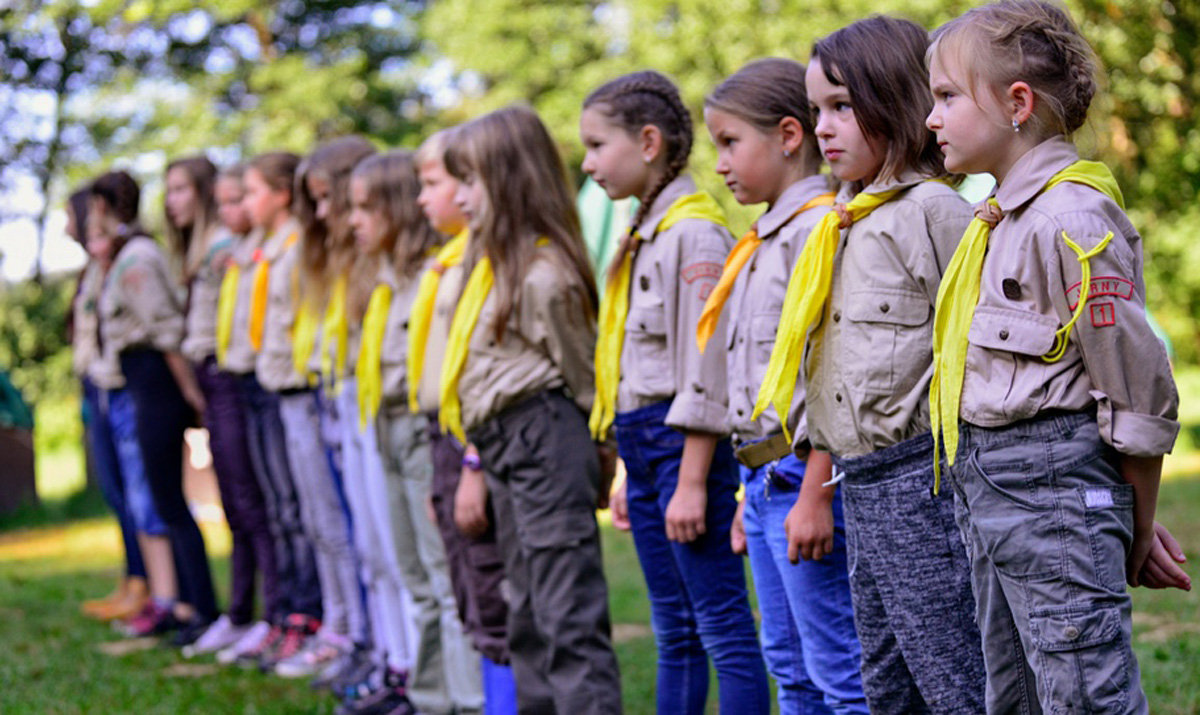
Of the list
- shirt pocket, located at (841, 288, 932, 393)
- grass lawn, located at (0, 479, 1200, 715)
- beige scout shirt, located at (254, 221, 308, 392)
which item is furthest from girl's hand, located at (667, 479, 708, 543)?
beige scout shirt, located at (254, 221, 308, 392)

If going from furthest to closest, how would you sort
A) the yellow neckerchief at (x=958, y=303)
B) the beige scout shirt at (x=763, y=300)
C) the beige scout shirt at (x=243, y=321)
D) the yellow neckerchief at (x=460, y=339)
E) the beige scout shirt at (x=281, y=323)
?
1. the beige scout shirt at (x=243, y=321)
2. the beige scout shirt at (x=281, y=323)
3. the yellow neckerchief at (x=460, y=339)
4. the beige scout shirt at (x=763, y=300)
5. the yellow neckerchief at (x=958, y=303)

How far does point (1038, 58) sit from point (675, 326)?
1.34 metres

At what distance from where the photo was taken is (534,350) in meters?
3.90

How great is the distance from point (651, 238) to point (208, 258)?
137 inches

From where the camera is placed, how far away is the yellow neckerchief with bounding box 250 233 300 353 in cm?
589

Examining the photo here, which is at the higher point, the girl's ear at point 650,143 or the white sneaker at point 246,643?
the girl's ear at point 650,143

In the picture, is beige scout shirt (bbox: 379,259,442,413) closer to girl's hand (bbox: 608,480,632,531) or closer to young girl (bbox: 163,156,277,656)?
girl's hand (bbox: 608,480,632,531)

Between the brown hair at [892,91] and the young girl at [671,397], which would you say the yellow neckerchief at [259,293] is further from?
the brown hair at [892,91]

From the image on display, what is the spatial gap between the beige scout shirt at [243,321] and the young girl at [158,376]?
2.27 feet

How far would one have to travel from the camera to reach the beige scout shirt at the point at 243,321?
6.04 m

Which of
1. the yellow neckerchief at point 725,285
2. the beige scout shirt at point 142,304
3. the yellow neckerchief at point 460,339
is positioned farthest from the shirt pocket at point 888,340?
the beige scout shirt at point 142,304

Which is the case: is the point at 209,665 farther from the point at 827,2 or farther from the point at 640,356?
the point at 827,2

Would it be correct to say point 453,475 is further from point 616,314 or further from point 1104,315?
point 1104,315

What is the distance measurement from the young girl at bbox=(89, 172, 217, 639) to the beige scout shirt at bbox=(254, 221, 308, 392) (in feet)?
3.32
